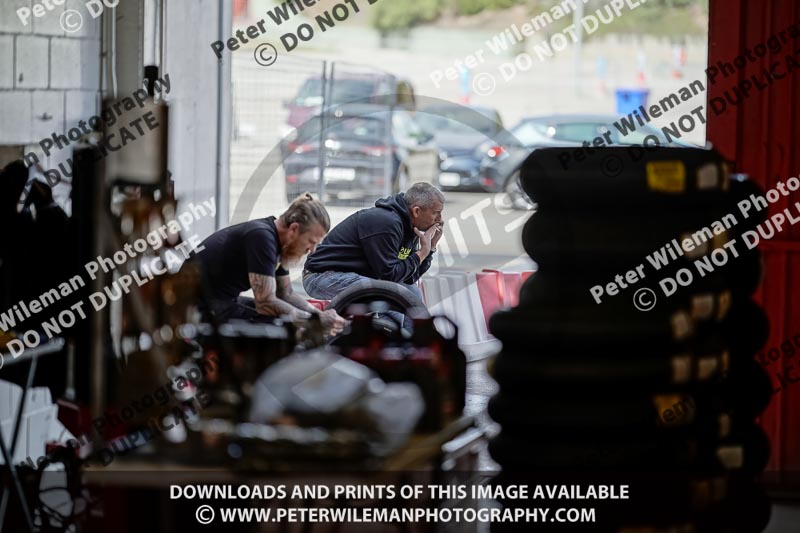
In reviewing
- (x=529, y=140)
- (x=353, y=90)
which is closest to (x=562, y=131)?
(x=529, y=140)

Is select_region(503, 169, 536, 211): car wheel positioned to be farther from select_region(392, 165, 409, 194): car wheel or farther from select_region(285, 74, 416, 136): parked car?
select_region(285, 74, 416, 136): parked car

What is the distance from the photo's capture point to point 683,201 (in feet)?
12.4

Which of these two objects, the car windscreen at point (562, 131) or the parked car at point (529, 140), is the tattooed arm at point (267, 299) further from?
the car windscreen at point (562, 131)

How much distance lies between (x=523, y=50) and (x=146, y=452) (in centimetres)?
2633

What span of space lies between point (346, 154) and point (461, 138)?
506 centimetres

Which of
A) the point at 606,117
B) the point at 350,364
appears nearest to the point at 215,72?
the point at 350,364

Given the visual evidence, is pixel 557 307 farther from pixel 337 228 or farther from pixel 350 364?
pixel 337 228

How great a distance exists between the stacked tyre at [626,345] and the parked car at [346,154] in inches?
327

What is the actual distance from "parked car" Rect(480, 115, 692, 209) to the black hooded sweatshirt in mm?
9892

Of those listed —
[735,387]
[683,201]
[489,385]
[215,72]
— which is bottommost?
[489,385]

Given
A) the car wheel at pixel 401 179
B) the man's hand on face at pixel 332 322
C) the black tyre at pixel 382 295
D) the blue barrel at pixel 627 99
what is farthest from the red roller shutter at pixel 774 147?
the blue barrel at pixel 627 99

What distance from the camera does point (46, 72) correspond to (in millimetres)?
5422

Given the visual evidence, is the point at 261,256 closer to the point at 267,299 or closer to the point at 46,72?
the point at 267,299

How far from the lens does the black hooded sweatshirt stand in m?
7.03
